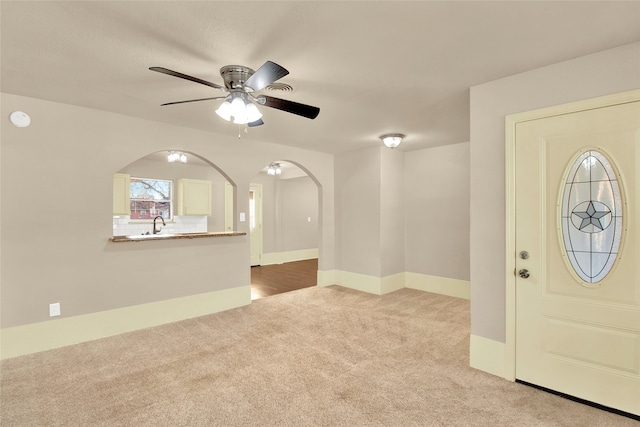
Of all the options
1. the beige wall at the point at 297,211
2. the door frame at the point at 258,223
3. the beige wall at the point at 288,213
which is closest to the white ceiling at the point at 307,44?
the door frame at the point at 258,223

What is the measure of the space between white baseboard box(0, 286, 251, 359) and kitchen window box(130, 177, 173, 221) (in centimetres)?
318

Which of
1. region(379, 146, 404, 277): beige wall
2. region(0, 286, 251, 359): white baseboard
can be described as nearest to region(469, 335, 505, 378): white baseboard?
region(379, 146, 404, 277): beige wall

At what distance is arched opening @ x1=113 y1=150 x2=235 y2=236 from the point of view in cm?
625

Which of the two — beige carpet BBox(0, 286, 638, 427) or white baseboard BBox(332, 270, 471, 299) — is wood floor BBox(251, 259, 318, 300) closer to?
white baseboard BBox(332, 270, 471, 299)

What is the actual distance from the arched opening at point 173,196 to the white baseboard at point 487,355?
15.4 feet

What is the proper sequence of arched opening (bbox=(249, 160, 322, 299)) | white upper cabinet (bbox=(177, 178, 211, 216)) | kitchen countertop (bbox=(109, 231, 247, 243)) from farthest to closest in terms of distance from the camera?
arched opening (bbox=(249, 160, 322, 299)) → white upper cabinet (bbox=(177, 178, 211, 216)) → kitchen countertop (bbox=(109, 231, 247, 243))

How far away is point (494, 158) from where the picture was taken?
2.65 meters

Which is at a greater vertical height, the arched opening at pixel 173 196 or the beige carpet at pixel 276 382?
the arched opening at pixel 173 196

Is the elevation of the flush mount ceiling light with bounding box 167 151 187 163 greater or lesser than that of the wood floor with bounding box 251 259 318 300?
greater

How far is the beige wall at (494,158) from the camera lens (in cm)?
235

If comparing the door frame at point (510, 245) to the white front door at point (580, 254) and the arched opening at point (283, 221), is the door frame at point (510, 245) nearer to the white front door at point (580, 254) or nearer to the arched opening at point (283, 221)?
the white front door at point (580, 254)

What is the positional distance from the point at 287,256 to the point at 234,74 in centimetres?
663

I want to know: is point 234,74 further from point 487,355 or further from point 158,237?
point 487,355

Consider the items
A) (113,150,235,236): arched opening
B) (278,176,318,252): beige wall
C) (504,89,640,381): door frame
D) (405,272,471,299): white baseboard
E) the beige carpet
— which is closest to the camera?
the beige carpet
